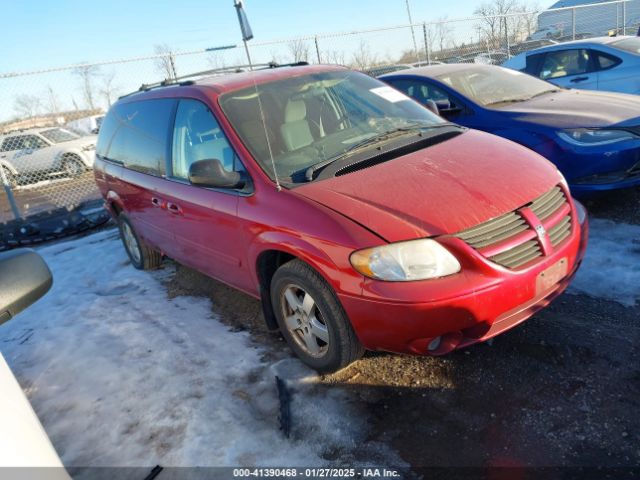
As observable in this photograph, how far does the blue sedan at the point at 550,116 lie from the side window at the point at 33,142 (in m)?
11.2

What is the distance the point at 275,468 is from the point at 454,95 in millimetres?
4513

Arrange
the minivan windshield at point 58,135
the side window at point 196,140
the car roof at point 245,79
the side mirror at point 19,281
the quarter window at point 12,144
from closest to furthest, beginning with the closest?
the side mirror at point 19,281, the side window at point 196,140, the car roof at point 245,79, the quarter window at point 12,144, the minivan windshield at point 58,135

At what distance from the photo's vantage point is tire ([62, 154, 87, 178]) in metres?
12.8

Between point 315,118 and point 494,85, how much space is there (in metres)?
3.14

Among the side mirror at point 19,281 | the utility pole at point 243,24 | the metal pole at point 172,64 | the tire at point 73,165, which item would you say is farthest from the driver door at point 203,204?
the tire at point 73,165

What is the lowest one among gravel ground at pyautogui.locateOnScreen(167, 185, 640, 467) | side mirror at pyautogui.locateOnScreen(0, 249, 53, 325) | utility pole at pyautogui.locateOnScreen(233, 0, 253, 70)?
gravel ground at pyautogui.locateOnScreen(167, 185, 640, 467)

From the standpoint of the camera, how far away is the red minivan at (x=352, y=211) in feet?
7.88

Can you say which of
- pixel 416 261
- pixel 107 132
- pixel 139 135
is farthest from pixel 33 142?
pixel 416 261

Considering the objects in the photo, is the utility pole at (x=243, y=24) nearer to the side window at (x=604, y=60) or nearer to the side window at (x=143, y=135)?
the side window at (x=143, y=135)

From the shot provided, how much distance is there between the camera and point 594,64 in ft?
25.9

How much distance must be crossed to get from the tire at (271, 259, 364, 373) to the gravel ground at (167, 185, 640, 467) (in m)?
0.18

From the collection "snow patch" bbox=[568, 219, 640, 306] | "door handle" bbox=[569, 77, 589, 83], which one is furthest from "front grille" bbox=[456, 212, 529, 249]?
"door handle" bbox=[569, 77, 589, 83]

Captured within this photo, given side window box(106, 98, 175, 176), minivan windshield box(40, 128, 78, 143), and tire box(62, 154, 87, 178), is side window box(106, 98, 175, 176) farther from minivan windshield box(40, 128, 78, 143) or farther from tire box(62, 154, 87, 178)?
minivan windshield box(40, 128, 78, 143)

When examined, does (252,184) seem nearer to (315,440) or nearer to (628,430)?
(315,440)
